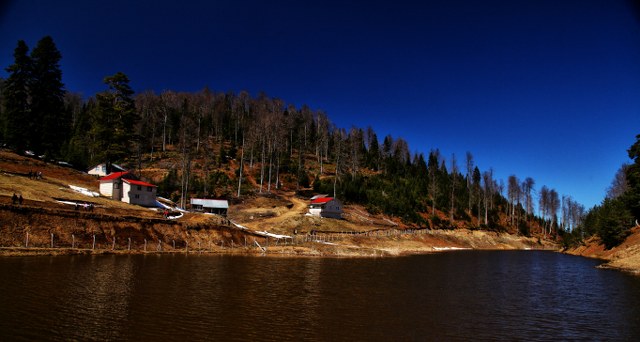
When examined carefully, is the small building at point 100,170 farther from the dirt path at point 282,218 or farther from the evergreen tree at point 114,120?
the dirt path at point 282,218

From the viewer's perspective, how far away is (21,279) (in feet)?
85.1

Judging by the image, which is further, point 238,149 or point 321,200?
point 238,149

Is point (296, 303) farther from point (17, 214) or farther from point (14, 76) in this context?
point (14, 76)

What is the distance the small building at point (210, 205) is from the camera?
267 feet

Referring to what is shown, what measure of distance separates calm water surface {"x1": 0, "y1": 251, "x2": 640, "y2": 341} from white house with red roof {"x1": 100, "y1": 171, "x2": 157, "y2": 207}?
93.2ft

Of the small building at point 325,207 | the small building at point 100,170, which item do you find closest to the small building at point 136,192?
the small building at point 100,170

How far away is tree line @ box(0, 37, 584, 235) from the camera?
72812mm

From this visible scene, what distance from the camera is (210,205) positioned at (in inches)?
3209

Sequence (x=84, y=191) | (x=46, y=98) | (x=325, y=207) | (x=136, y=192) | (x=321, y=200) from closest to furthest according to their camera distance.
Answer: (x=84, y=191), (x=136, y=192), (x=46, y=98), (x=325, y=207), (x=321, y=200)

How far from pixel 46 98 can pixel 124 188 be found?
2809 centimetres

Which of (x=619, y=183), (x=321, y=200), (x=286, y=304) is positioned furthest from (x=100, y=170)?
(x=619, y=183)

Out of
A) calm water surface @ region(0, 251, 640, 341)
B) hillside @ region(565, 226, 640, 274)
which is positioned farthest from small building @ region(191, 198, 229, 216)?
hillside @ region(565, 226, 640, 274)

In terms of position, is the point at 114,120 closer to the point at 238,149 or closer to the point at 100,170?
the point at 100,170

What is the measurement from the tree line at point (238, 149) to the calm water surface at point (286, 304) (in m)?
47.5
